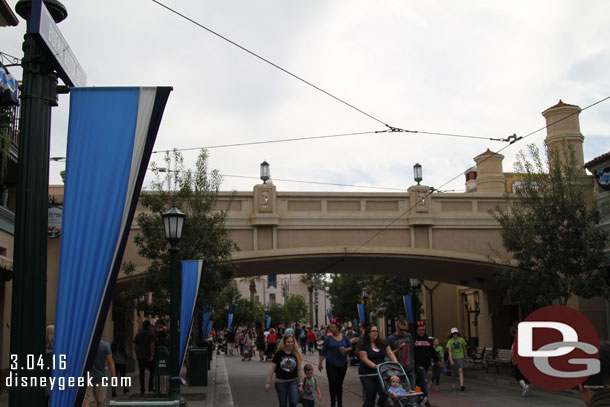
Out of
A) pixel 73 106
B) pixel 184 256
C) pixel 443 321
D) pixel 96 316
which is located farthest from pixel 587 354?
pixel 443 321

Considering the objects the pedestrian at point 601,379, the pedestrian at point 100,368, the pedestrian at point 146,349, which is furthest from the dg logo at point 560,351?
the pedestrian at point 146,349

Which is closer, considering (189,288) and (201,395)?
(189,288)

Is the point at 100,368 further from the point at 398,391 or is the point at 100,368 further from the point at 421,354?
the point at 421,354

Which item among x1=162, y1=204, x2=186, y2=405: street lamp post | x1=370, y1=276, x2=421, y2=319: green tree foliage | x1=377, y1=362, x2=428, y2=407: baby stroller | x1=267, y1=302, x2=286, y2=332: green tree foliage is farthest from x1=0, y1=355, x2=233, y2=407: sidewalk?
x1=267, y1=302, x2=286, y2=332: green tree foliage

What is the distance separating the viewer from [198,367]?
16.8m

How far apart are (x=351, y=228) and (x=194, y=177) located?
7025 millimetres

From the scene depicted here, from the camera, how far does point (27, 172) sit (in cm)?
418

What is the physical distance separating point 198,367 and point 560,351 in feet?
51.3

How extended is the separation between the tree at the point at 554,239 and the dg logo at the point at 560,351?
1507cm

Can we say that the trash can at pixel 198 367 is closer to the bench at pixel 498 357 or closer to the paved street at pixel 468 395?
the paved street at pixel 468 395

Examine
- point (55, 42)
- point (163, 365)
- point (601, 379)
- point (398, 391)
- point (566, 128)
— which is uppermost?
point (566, 128)

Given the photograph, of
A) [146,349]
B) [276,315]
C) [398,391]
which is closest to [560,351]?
[398,391]

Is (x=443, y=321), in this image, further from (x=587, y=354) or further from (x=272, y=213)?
(x=587, y=354)

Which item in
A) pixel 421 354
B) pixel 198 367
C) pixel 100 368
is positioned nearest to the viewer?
pixel 100 368
